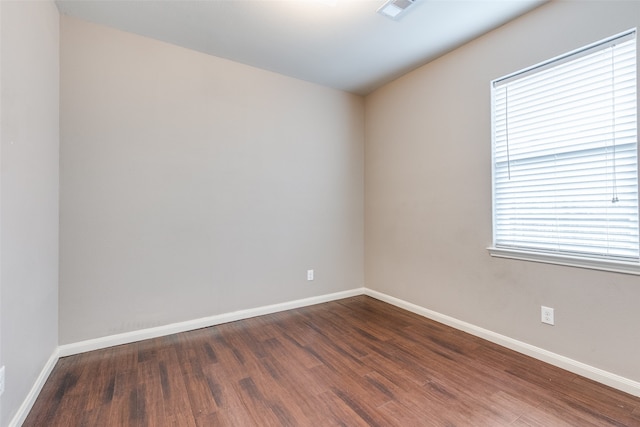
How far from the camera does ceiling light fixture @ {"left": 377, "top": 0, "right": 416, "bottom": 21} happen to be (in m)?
2.05

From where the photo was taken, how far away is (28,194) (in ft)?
5.47

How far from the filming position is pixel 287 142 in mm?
3258

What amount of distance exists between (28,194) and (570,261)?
3501mm

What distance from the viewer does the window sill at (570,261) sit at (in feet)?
5.79

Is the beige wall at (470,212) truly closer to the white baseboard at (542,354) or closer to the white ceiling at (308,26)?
the white baseboard at (542,354)

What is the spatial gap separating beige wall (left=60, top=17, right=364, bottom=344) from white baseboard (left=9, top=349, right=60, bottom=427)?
0.74 feet

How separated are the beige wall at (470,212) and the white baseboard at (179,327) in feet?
3.41

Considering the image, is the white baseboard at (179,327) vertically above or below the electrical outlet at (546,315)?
below

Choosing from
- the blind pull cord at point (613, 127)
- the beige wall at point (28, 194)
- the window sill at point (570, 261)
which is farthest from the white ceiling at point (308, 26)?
the window sill at point (570, 261)

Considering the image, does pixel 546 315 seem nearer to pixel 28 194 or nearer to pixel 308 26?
pixel 308 26

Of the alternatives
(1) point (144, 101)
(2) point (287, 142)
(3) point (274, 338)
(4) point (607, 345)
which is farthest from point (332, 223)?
(4) point (607, 345)

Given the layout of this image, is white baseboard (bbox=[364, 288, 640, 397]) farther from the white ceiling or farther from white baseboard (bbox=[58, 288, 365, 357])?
the white ceiling

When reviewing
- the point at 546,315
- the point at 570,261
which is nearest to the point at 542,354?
the point at 546,315

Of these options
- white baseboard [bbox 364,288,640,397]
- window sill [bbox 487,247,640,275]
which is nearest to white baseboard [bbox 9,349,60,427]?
white baseboard [bbox 364,288,640,397]
